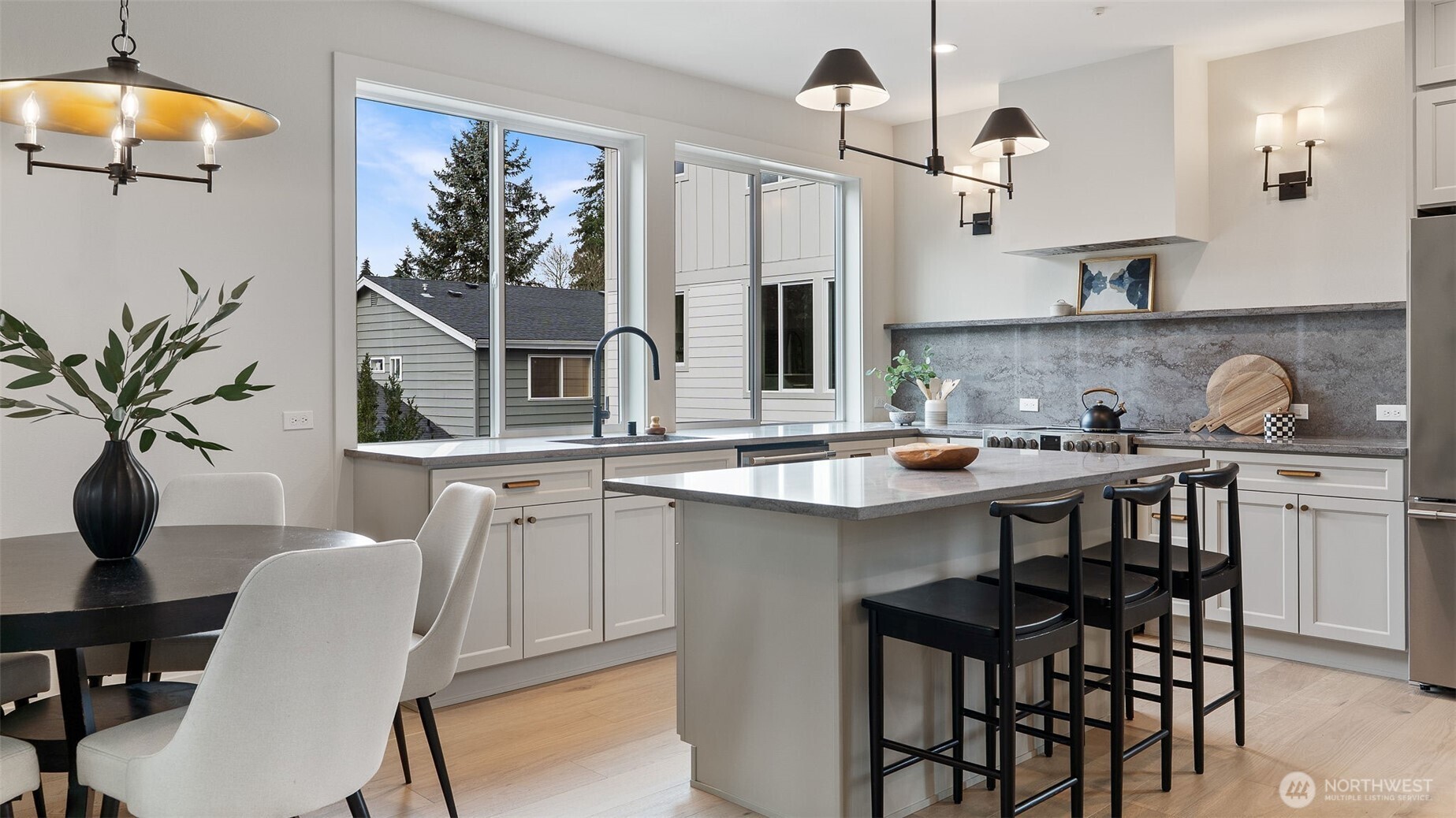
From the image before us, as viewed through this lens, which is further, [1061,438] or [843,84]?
[1061,438]

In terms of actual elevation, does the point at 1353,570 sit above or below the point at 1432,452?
below

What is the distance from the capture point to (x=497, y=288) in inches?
175

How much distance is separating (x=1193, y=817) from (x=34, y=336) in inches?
123

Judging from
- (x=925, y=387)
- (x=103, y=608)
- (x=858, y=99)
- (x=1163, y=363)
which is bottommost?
(x=103, y=608)

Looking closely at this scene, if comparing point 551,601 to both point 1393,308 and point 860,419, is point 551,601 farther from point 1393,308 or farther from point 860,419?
point 1393,308

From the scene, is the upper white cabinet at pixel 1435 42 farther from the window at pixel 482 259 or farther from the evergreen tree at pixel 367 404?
the evergreen tree at pixel 367 404

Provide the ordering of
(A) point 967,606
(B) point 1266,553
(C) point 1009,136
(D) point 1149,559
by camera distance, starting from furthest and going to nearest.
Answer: (B) point 1266,553 → (C) point 1009,136 → (D) point 1149,559 → (A) point 967,606

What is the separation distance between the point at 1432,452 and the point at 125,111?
4406 millimetres

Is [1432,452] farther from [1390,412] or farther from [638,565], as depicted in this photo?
[638,565]

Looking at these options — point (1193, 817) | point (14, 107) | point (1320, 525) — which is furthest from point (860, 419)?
point (14, 107)

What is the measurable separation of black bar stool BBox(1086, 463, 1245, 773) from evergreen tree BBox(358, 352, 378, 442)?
286 centimetres

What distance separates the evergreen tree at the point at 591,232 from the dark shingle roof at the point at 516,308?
0.07 m

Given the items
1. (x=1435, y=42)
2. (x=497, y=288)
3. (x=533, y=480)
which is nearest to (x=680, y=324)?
(x=497, y=288)

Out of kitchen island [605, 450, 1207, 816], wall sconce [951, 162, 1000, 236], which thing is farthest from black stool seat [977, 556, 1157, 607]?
wall sconce [951, 162, 1000, 236]
